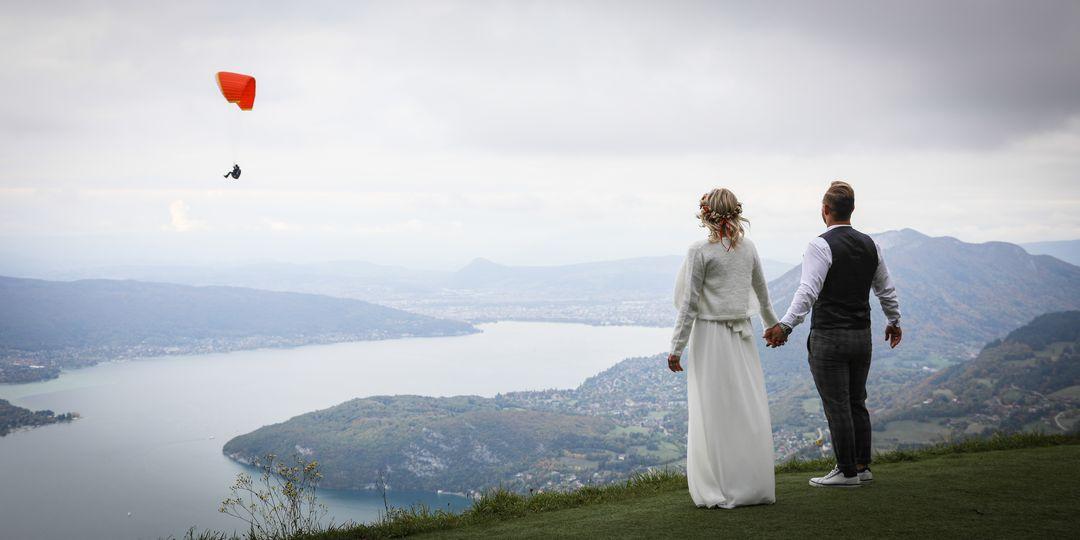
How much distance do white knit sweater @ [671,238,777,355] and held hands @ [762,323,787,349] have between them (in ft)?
0.38

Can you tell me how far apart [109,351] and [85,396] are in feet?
117

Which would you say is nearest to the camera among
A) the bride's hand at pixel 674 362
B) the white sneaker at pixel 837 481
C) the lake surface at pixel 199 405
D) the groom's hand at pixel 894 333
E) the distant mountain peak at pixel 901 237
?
the bride's hand at pixel 674 362

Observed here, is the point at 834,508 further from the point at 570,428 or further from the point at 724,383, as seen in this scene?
the point at 570,428

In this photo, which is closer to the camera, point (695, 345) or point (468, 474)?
point (695, 345)

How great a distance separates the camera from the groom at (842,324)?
4.78 metres

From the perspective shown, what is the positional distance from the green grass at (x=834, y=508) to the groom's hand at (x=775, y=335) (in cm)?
111

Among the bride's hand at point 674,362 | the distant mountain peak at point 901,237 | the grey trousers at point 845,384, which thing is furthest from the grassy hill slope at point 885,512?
the distant mountain peak at point 901,237

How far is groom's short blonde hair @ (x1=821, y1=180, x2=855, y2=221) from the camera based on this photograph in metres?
4.89

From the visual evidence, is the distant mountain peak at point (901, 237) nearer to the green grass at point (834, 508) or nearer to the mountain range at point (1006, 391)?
the mountain range at point (1006, 391)

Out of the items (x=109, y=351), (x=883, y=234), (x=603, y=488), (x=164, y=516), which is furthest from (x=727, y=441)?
(x=883, y=234)

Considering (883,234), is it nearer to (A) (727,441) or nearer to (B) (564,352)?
(B) (564,352)

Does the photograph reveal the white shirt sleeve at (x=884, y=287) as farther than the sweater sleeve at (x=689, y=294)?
Yes

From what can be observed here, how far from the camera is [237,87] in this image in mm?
16281

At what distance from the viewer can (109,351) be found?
130125 mm
